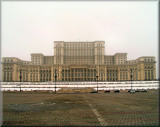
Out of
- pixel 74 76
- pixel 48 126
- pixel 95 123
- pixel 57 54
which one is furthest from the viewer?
pixel 57 54

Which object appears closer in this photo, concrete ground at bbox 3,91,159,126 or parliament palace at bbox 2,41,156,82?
concrete ground at bbox 3,91,159,126

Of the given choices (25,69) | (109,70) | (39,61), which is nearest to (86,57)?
(109,70)

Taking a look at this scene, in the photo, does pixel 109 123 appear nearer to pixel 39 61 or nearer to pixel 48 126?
pixel 48 126

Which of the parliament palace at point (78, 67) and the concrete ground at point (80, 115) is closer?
the concrete ground at point (80, 115)

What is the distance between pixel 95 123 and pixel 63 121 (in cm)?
251

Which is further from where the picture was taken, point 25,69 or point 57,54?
point 57,54

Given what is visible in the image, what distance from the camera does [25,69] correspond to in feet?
348

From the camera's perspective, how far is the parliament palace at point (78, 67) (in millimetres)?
100312

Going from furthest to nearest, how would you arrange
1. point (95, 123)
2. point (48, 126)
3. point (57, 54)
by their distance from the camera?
1. point (57, 54)
2. point (95, 123)
3. point (48, 126)

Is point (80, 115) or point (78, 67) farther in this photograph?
point (78, 67)

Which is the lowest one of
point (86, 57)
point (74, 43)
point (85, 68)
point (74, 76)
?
point (74, 76)

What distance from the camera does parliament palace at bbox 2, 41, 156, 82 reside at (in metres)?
100

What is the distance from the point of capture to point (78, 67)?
338ft

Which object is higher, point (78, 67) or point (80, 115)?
point (78, 67)
